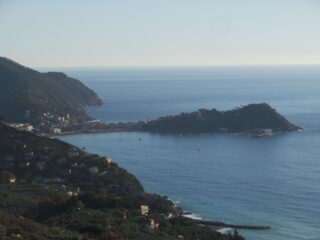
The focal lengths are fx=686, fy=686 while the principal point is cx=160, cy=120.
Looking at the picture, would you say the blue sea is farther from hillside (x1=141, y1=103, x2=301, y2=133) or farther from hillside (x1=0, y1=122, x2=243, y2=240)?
hillside (x1=0, y1=122, x2=243, y2=240)

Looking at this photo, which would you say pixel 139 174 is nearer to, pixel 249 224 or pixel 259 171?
pixel 259 171

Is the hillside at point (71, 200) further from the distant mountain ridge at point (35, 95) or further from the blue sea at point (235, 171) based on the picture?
Result: the distant mountain ridge at point (35, 95)

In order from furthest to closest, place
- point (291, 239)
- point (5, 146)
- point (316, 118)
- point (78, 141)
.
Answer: point (316, 118) < point (78, 141) < point (5, 146) < point (291, 239)

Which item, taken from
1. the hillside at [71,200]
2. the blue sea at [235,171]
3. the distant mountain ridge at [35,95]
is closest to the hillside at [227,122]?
the blue sea at [235,171]

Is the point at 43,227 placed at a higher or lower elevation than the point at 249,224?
higher

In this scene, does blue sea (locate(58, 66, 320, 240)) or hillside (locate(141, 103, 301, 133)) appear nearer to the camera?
blue sea (locate(58, 66, 320, 240))

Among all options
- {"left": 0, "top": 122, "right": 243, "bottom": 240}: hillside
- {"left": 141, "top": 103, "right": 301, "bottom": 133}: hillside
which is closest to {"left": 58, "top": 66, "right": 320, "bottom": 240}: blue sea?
{"left": 141, "top": 103, "right": 301, "bottom": 133}: hillside

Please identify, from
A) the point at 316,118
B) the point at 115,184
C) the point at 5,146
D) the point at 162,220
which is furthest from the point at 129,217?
the point at 316,118
